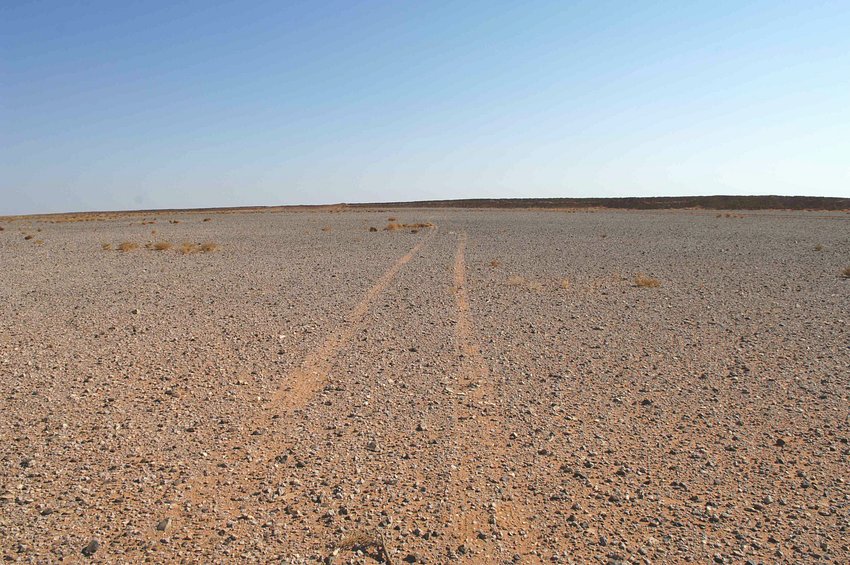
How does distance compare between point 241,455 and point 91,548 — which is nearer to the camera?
point 91,548

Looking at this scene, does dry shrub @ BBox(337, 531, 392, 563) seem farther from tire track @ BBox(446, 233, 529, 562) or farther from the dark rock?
the dark rock

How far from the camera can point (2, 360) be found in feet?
24.6

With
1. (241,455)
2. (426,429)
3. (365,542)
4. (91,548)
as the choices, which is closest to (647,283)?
(426,429)

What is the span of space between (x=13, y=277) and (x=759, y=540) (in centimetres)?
1690

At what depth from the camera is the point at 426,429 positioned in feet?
17.8

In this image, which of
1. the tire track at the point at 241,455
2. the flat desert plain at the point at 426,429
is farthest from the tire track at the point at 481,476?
the tire track at the point at 241,455

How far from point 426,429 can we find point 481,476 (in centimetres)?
98

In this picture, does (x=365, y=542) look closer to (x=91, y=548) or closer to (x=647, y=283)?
(x=91, y=548)

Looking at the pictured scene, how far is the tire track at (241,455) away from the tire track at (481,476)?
143 centimetres

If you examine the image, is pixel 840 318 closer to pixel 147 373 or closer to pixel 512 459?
pixel 512 459

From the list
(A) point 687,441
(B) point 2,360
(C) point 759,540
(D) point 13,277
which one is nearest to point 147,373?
(B) point 2,360

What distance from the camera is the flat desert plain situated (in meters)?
3.78

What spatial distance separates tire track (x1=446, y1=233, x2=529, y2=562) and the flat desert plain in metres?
0.02

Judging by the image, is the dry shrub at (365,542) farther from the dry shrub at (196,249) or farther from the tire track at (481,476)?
the dry shrub at (196,249)
